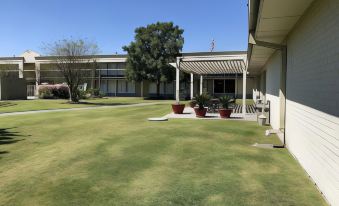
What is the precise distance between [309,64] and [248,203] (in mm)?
3096

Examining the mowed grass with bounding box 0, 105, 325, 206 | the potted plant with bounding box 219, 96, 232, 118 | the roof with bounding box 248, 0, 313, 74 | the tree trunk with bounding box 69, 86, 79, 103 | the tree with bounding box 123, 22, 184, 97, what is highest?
the tree with bounding box 123, 22, 184, 97

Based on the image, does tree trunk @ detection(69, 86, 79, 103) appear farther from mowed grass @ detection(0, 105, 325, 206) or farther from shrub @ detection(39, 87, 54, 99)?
mowed grass @ detection(0, 105, 325, 206)

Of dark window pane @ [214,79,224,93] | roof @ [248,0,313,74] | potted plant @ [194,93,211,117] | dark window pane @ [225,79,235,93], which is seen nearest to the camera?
roof @ [248,0,313,74]

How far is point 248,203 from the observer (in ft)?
15.1

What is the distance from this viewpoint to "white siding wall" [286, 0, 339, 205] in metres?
4.44

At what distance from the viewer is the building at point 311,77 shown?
4507 millimetres

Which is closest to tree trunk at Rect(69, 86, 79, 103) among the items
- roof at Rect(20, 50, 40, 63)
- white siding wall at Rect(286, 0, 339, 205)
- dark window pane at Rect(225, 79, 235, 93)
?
dark window pane at Rect(225, 79, 235, 93)

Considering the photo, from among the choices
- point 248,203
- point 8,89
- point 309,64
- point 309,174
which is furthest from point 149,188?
point 8,89

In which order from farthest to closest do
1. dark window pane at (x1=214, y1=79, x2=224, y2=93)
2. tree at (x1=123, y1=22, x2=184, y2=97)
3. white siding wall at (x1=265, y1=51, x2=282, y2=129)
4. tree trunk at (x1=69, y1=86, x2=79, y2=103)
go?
dark window pane at (x1=214, y1=79, x2=224, y2=93)
tree at (x1=123, y1=22, x2=184, y2=97)
tree trunk at (x1=69, y1=86, x2=79, y2=103)
white siding wall at (x1=265, y1=51, x2=282, y2=129)

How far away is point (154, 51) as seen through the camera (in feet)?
131

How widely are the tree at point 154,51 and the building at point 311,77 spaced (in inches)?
1205

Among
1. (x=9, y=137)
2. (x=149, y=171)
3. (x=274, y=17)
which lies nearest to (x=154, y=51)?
(x=9, y=137)

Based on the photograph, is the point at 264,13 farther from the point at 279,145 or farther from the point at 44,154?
the point at 44,154

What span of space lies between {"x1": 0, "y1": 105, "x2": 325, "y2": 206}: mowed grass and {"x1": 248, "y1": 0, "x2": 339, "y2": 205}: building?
458 millimetres
